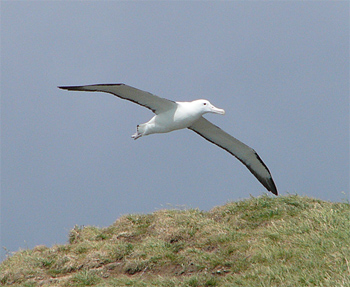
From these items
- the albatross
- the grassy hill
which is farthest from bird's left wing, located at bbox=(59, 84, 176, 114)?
the grassy hill

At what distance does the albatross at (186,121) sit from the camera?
8397 mm

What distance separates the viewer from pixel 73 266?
7906mm

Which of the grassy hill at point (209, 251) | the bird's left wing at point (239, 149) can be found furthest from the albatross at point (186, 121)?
the grassy hill at point (209, 251)

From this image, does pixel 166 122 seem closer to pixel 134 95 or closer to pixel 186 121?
pixel 186 121

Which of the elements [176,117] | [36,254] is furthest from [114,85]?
[36,254]

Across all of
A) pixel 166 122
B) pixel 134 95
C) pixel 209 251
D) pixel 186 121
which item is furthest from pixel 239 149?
pixel 209 251

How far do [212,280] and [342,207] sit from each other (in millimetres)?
2888

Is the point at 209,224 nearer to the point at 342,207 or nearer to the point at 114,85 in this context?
the point at 342,207

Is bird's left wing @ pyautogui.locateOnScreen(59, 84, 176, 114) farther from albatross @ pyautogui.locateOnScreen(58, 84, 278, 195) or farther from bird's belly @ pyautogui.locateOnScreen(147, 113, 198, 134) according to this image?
bird's belly @ pyautogui.locateOnScreen(147, 113, 198, 134)

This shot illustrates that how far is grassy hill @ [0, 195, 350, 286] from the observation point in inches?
240

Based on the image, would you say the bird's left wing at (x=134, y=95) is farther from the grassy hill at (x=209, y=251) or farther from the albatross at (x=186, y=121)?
the grassy hill at (x=209, y=251)

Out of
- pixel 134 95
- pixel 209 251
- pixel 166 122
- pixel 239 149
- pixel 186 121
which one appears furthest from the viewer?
pixel 239 149

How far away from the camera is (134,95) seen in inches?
337

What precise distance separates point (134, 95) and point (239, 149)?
3044 mm
